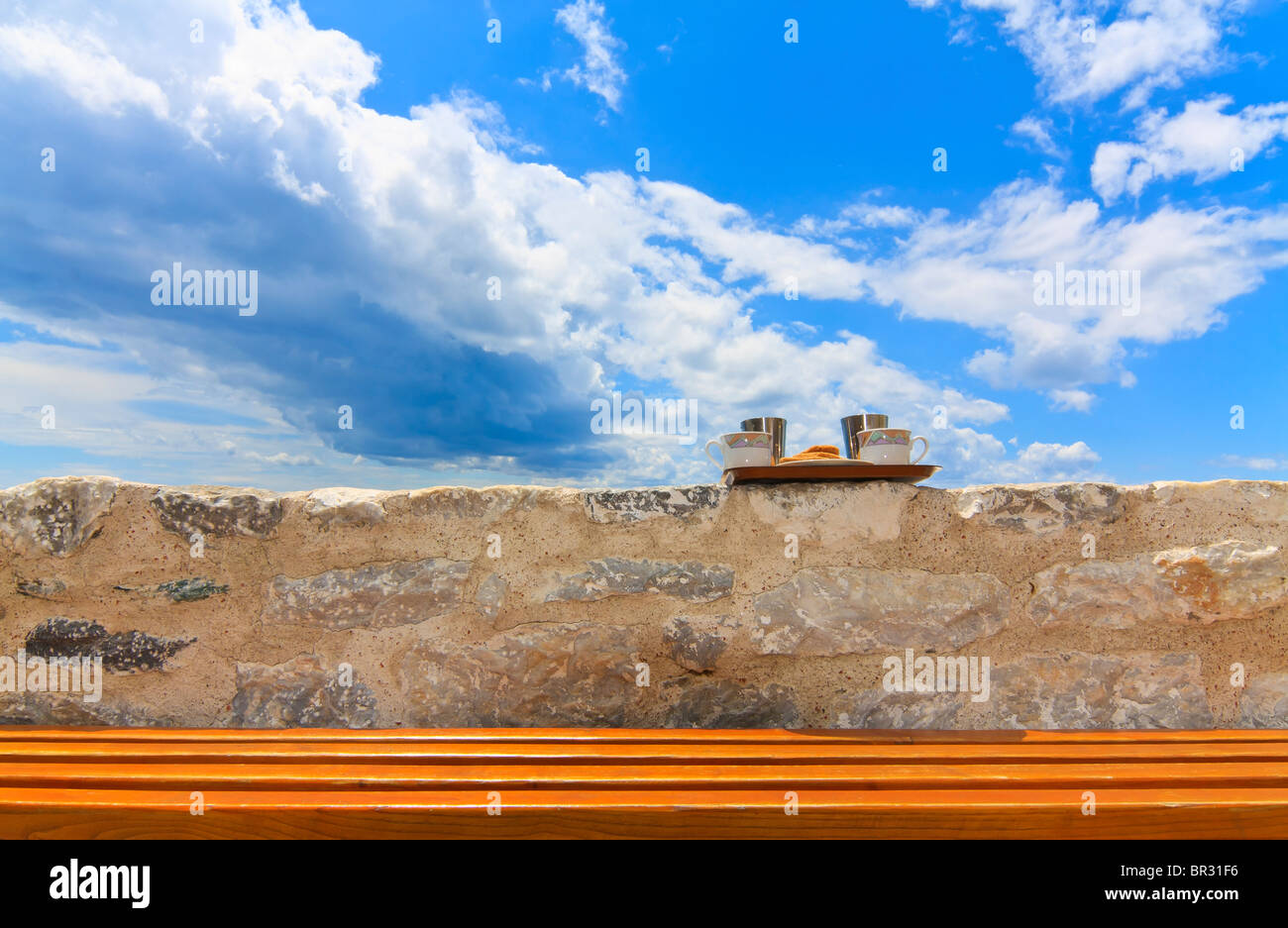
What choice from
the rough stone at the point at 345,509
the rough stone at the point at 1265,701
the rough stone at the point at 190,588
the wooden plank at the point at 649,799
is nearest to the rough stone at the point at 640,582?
the rough stone at the point at 345,509

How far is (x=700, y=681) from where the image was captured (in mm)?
1745

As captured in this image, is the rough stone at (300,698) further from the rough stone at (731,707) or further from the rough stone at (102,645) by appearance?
the rough stone at (731,707)

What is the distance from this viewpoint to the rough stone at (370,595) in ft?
5.69

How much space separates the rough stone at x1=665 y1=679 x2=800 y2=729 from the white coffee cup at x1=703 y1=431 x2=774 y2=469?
1.76 feet

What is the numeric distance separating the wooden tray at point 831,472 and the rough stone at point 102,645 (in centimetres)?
145

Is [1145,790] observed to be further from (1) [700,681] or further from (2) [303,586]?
(2) [303,586]

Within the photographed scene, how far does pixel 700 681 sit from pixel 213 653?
1.21m

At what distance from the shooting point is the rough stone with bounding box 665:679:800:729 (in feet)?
5.66

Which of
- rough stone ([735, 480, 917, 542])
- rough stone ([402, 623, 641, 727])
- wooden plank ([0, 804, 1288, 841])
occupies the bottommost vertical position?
wooden plank ([0, 804, 1288, 841])

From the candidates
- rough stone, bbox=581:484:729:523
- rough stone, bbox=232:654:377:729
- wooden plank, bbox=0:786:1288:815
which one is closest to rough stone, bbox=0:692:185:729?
rough stone, bbox=232:654:377:729

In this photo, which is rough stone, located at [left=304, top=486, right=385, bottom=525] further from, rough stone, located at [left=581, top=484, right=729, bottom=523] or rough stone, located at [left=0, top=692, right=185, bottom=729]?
rough stone, located at [left=0, top=692, right=185, bottom=729]

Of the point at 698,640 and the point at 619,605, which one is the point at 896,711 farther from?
the point at 619,605

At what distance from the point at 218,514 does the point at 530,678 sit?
865 mm
